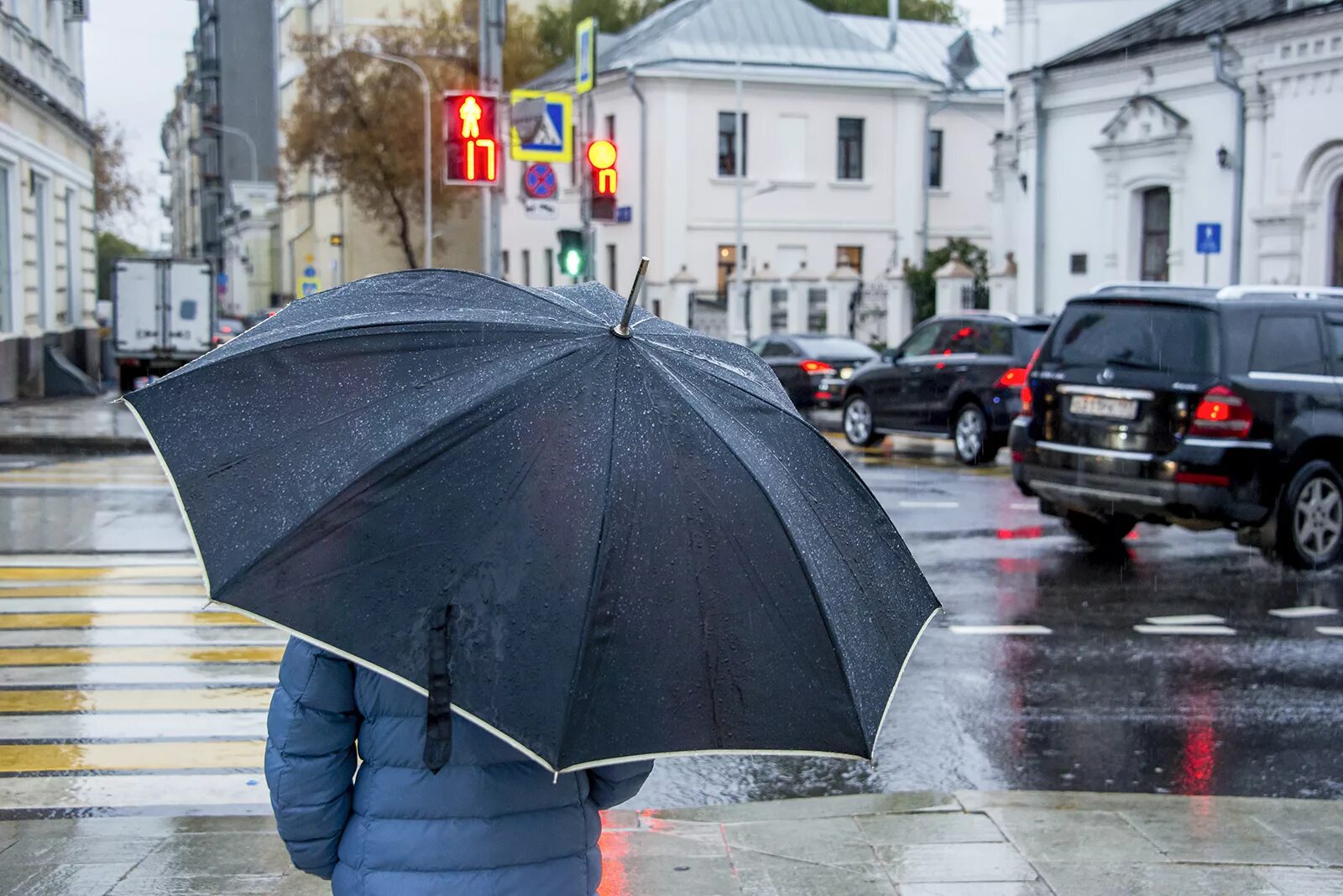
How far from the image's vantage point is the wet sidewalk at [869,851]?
198 inches

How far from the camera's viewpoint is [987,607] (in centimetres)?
1022

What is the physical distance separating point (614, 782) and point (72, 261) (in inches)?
1328

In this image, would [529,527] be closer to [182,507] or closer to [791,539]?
[791,539]

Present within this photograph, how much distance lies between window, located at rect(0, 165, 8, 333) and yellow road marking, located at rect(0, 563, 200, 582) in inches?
712

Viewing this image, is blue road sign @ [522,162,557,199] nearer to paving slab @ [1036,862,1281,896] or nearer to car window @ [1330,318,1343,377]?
car window @ [1330,318,1343,377]

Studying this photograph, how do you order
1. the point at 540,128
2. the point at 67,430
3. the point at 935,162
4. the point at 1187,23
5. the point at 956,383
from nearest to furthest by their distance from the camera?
1. the point at 956,383
2. the point at 540,128
3. the point at 67,430
4. the point at 1187,23
5. the point at 935,162

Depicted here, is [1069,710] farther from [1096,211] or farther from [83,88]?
[83,88]

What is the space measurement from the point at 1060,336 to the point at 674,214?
119 ft

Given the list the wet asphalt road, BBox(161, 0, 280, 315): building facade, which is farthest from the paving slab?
BBox(161, 0, 280, 315): building facade

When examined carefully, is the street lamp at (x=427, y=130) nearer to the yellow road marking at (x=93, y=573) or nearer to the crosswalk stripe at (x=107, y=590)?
the yellow road marking at (x=93, y=573)

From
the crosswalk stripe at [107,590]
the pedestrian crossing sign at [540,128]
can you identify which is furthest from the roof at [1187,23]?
the crosswalk stripe at [107,590]

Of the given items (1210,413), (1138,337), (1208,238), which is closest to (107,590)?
(1138,337)

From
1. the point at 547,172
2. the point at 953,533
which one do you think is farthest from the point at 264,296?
the point at 953,533

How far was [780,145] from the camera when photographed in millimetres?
49875
